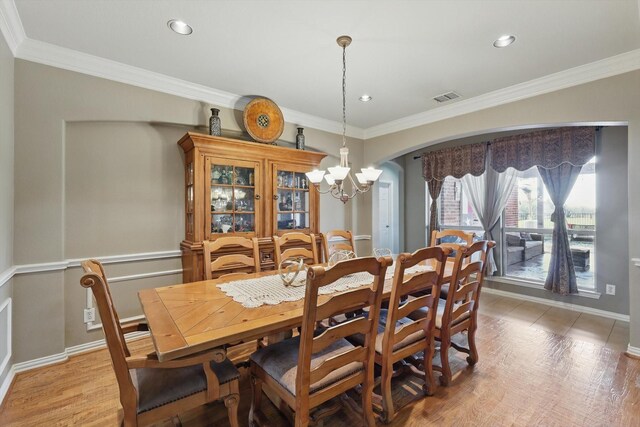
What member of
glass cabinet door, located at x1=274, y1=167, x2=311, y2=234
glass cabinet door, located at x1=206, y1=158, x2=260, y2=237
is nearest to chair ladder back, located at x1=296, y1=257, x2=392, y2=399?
glass cabinet door, located at x1=206, y1=158, x2=260, y2=237

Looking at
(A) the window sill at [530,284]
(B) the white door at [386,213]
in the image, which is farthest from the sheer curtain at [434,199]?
(A) the window sill at [530,284]

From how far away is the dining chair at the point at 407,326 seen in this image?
167 cm

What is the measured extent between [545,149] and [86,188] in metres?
5.42

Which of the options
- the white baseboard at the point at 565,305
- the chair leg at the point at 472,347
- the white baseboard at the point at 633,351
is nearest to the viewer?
the chair leg at the point at 472,347

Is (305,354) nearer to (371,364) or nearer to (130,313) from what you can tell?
(371,364)

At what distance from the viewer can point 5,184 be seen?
2.12m

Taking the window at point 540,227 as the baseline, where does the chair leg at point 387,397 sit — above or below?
below

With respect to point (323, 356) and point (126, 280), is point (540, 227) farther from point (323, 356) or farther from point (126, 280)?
point (126, 280)

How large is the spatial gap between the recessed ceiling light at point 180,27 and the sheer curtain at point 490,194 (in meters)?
4.43

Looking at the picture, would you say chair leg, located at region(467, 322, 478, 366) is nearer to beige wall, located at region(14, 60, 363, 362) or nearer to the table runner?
the table runner

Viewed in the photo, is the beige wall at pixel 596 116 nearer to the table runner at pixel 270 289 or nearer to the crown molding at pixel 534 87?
the crown molding at pixel 534 87

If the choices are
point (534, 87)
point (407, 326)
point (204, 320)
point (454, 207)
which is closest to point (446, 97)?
point (534, 87)

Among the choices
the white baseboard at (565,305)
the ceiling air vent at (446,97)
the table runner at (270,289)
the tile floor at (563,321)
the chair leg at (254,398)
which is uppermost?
the ceiling air vent at (446,97)

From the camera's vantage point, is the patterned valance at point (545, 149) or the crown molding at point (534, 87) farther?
the patterned valance at point (545, 149)
